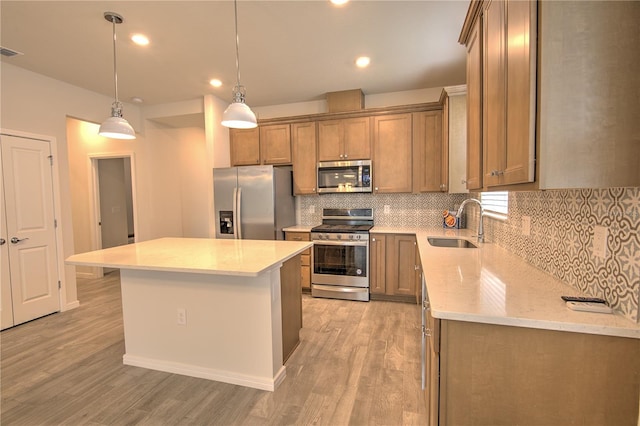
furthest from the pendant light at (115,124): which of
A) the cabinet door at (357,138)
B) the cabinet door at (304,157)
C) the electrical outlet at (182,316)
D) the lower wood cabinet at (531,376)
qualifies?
the lower wood cabinet at (531,376)

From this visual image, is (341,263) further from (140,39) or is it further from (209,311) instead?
(140,39)

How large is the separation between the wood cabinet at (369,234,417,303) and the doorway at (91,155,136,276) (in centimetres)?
399

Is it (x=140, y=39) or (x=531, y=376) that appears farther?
(x=140, y=39)

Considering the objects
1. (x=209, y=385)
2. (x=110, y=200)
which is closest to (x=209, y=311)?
(x=209, y=385)

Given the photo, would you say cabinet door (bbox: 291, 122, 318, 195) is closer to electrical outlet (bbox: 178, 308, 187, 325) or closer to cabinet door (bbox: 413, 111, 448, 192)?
cabinet door (bbox: 413, 111, 448, 192)

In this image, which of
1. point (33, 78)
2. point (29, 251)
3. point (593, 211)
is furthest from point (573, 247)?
point (33, 78)

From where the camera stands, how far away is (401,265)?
11.8ft

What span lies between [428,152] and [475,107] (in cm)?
199

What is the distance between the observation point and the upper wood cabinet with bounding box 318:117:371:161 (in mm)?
3890

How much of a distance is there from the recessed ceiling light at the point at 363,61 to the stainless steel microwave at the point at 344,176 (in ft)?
3.73

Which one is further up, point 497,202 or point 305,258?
point 497,202

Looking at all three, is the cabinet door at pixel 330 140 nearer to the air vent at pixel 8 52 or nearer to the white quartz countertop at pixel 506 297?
the white quartz countertop at pixel 506 297

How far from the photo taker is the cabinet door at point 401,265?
355 cm

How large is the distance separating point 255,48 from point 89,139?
388 centimetres
